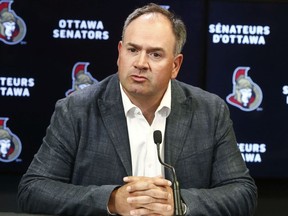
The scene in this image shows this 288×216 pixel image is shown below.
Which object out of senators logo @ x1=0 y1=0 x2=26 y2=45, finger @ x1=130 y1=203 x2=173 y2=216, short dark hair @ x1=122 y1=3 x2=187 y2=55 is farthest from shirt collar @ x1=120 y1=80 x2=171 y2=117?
senators logo @ x1=0 y1=0 x2=26 y2=45

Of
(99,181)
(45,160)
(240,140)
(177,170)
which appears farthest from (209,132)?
(240,140)

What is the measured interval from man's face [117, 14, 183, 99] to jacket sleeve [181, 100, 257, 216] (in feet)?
1.19

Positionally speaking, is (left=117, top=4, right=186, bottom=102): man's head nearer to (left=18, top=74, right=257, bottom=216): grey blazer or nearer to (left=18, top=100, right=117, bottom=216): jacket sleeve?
(left=18, top=74, right=257, bottom=216): grey blazer

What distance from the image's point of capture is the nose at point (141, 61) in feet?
9.29

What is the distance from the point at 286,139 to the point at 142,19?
2.03 meters

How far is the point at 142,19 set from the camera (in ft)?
9.45

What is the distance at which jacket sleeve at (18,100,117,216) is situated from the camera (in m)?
2.72

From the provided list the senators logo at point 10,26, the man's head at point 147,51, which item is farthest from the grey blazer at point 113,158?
the senators logo at point 10,26

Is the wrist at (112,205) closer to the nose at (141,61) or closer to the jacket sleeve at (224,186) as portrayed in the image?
the jacket sleeve at (224,186)

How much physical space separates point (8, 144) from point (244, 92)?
1.54 meters

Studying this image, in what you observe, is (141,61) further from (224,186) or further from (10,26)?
(10,26)

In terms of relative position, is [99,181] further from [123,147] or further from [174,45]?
[174,45]

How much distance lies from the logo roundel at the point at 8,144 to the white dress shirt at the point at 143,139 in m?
1.69

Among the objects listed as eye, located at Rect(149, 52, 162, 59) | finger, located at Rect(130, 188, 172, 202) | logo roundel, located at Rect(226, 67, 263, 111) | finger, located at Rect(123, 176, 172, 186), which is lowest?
finger, located at Rect(130, 188, 172, 202)
